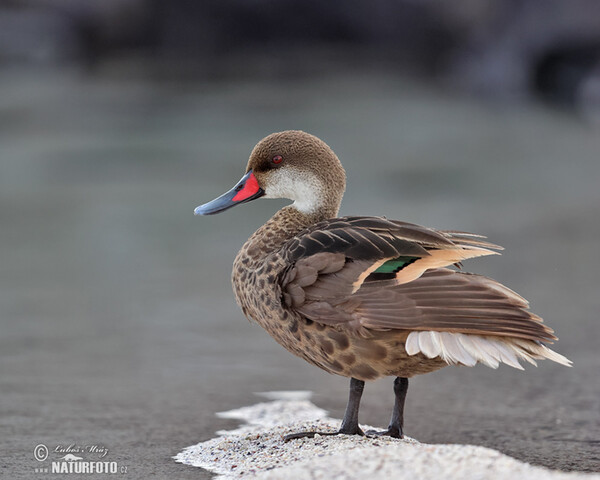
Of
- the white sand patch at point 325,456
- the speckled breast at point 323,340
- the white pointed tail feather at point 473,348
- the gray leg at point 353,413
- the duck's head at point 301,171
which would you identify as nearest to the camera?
the white sand patch at point 325,456

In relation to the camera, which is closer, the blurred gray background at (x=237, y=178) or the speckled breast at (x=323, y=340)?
the speckled breast at (x=323, y=340)

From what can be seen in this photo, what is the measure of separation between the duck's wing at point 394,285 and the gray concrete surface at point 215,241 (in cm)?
72

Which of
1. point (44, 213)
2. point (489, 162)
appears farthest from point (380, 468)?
point (489, 162)

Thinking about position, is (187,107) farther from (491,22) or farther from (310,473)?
(310,473)

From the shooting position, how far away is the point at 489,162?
1128 cm

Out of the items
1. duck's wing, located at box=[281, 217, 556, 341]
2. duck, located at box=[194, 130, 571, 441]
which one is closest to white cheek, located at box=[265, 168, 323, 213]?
duck, located at box=[194, 130, 571, 441]

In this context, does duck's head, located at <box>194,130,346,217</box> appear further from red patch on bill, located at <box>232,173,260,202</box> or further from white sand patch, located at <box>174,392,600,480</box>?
white sand patch, located at <box>174,392,600,480</box>

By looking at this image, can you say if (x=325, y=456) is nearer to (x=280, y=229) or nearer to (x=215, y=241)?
(x=280, y=229)

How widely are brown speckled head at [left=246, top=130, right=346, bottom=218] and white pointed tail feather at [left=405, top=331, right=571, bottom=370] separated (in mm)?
924

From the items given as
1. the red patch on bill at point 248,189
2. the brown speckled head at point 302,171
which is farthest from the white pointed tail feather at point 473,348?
the red patch on bill at point 248,189

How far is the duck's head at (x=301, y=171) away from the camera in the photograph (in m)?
3.72

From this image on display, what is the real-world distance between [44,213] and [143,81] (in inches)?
299

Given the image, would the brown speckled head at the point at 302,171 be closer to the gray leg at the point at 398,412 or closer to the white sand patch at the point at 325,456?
the gray leg at the point at 398,412

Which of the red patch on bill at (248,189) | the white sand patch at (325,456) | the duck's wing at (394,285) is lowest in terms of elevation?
the white sand patch at (325,456)
